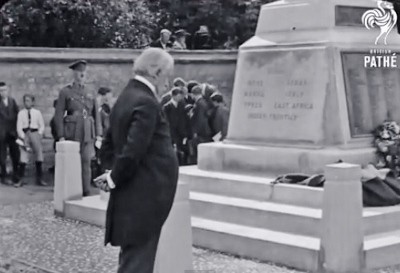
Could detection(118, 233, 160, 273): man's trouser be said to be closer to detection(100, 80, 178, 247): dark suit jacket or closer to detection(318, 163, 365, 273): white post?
detection(100, 80, 178, 247): dark suit jacket

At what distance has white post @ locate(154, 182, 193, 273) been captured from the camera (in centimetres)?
788

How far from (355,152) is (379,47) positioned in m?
1.58

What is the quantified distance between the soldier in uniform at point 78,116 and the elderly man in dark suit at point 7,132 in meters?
2.03

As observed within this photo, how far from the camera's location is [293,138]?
36.1ft

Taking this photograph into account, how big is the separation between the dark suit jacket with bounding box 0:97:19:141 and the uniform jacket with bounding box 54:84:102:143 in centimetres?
202

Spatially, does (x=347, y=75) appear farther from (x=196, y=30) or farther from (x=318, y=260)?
(x=196, y=30)

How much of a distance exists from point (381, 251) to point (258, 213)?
65.2 inches

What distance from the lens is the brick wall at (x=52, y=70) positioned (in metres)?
17.3

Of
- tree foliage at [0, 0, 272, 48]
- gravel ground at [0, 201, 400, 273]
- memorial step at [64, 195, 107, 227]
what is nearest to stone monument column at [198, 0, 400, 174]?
memorial step at [64, 195, 107, 227]

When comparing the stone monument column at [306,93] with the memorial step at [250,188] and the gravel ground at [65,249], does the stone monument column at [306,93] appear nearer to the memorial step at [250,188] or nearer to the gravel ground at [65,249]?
the memorial step at [250,188]

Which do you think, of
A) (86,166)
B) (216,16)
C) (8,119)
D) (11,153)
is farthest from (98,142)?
(216,16)

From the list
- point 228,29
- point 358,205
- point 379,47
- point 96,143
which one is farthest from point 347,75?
point 228,29

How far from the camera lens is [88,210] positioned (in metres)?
11.4

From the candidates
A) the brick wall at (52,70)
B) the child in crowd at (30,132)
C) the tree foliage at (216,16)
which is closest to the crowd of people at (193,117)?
the child in crowd at (30,132)
